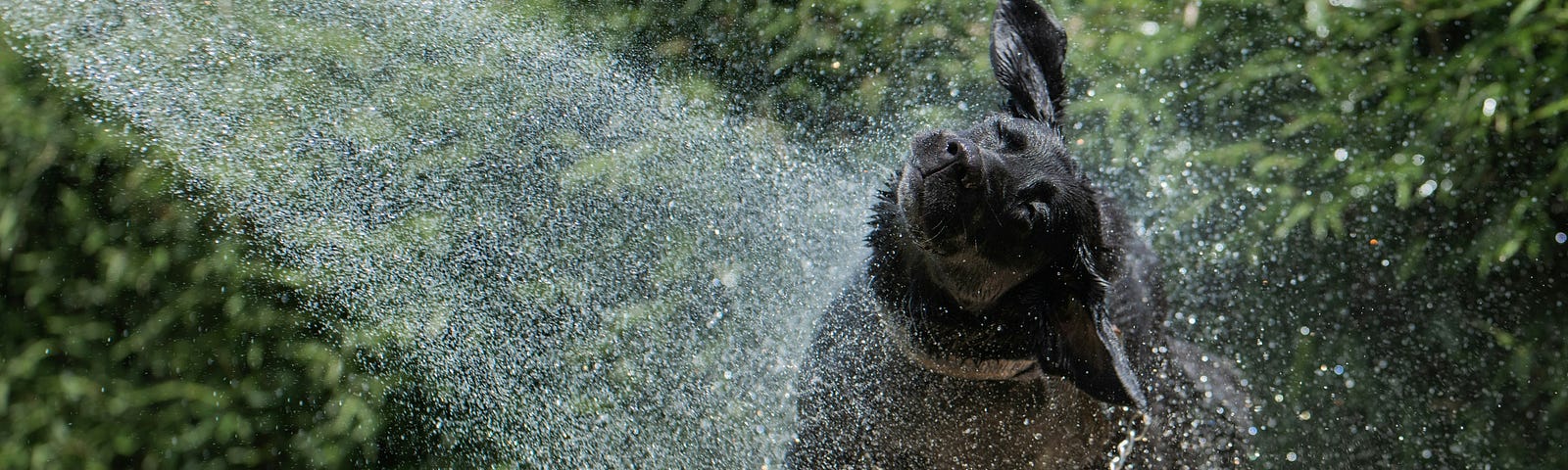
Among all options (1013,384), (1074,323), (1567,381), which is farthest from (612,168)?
(1567,381)

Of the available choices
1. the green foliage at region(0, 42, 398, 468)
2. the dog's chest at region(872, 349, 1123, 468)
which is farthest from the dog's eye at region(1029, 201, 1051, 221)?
the green foliage at region(0, 42, 398, 468)

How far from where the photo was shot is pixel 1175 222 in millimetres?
2727

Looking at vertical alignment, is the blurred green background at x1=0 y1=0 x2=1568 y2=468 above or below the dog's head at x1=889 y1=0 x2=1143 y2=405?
below

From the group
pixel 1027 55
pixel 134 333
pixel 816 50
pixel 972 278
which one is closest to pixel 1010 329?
pixel 972 278

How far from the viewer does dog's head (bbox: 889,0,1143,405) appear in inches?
53.5

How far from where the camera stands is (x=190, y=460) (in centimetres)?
281

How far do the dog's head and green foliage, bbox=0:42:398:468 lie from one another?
6.55 ft

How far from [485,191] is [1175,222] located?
1972 mm

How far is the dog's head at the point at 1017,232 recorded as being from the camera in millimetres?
1358

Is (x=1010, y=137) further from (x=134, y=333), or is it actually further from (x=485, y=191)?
(x=134, y=333)

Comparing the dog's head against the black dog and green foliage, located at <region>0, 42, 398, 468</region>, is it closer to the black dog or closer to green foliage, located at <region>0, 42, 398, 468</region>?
the black dog

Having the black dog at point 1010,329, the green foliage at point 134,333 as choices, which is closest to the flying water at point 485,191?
the green foliage at point 134,333

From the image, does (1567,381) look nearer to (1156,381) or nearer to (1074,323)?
(1156,381)

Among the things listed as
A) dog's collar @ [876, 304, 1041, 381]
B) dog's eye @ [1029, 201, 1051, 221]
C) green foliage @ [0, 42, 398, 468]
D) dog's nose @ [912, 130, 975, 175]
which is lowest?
green foliage @ [0, 42, 398, 468]
